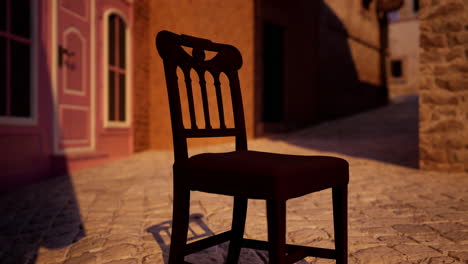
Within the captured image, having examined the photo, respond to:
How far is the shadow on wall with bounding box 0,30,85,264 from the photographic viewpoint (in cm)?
259

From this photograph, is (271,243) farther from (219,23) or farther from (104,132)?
(219,23)

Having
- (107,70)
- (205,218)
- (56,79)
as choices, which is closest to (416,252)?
(205,218)

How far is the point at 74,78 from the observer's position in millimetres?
5602

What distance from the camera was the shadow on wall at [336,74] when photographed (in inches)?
417

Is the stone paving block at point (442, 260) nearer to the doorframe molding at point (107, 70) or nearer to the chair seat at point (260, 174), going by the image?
the chair seat at point (260, 174)

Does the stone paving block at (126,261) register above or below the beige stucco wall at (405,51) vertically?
below

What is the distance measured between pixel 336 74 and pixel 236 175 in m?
10.2

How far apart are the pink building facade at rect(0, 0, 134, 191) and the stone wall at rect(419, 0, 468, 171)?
4446 mm

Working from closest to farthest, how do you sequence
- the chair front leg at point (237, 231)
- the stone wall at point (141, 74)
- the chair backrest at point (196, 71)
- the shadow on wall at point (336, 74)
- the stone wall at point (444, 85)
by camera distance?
1. the chair backrest at point (196, 71)
2. the chair front leg at point (237, 231)
3. the stone wall at point (444, 85)
4. the stone wall at point (141, 74)
5. the shadow on wall at point (336, 74)

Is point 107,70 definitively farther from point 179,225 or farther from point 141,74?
point 179,225

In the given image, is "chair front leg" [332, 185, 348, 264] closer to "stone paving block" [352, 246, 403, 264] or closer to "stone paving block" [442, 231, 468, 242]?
"stone paving block" [352, 246, 403, 264]

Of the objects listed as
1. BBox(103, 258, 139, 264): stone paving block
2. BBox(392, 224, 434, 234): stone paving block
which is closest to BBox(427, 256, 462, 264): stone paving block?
BBox(392, 224, 434, 234): stone paving block

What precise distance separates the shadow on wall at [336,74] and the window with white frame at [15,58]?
721cm

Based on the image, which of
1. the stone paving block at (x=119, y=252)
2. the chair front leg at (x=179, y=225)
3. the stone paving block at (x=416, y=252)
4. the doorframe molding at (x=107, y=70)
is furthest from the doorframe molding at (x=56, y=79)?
the stone paving block at (x=416, y=252)
